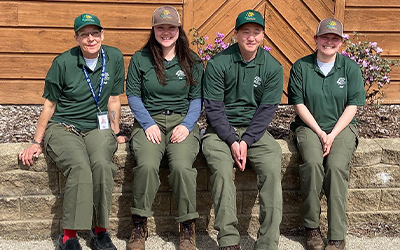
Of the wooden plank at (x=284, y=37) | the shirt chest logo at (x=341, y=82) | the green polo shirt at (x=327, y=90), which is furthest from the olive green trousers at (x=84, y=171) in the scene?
the wooden plank at (x=284, y=37)

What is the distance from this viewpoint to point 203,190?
395 cm

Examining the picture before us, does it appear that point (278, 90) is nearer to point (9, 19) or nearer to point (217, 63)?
point (217, 63)

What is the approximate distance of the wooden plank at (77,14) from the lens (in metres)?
5.50

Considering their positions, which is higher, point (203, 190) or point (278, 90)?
point (278, 90)

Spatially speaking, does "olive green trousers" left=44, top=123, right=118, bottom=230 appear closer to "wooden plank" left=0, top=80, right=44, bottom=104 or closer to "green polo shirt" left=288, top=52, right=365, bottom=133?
"green polo shirt" left=288, top=52, right=365, bottom=133

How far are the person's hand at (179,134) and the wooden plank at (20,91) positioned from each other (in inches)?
103

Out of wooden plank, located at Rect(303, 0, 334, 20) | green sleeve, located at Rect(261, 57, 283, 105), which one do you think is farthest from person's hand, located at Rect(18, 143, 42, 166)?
wooden plank, located at Rect(303, 0, 334, 20)

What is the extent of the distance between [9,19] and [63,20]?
1.89 ft

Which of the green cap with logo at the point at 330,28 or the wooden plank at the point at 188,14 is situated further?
the wooden plank at the point at 188,14

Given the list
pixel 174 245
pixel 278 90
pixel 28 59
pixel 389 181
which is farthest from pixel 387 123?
pixel 28 59

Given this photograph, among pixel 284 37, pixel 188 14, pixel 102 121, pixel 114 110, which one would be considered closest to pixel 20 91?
pixel 188 14

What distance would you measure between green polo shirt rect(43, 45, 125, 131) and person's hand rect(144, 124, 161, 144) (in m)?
0.43

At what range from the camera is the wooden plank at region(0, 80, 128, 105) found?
5.70 metres

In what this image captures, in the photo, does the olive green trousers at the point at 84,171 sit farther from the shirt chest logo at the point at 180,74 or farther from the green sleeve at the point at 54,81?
the shirt chest logo at the point at 180,74
